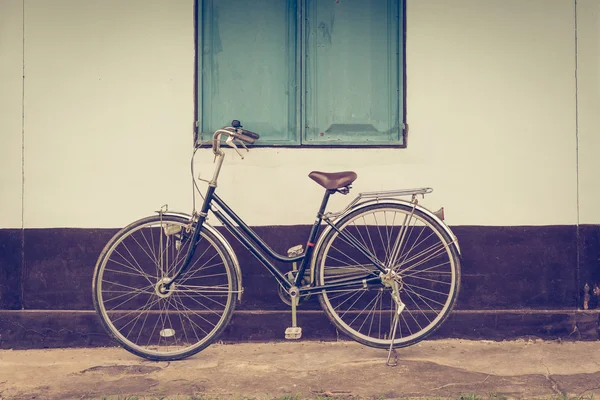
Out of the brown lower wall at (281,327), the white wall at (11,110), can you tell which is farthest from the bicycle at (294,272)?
the white wall at (11,110)

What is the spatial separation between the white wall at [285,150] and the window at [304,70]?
13cm

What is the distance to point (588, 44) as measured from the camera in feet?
18.3

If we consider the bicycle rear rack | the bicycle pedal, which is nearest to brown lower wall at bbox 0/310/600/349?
the bicycle pedal

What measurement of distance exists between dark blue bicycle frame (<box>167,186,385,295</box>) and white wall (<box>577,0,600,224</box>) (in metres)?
1.82

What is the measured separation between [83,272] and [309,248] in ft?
6.03

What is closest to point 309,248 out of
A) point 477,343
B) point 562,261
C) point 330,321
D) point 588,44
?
point 330,321

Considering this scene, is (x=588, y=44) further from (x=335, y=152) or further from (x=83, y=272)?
(x=83, y=272)

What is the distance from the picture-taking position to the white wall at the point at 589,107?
18.2ft

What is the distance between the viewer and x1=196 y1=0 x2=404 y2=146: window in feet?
18.4

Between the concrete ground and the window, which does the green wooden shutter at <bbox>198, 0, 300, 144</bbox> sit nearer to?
the window

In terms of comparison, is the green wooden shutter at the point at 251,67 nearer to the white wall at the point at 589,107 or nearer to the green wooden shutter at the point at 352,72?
the green wooden shutter at the point at 352,72

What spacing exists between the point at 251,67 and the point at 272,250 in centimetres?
148

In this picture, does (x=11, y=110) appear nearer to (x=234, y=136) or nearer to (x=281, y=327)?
(x=234, y=136)

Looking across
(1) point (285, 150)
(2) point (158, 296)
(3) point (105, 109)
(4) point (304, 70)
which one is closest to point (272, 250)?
(1) point (285, 150)
